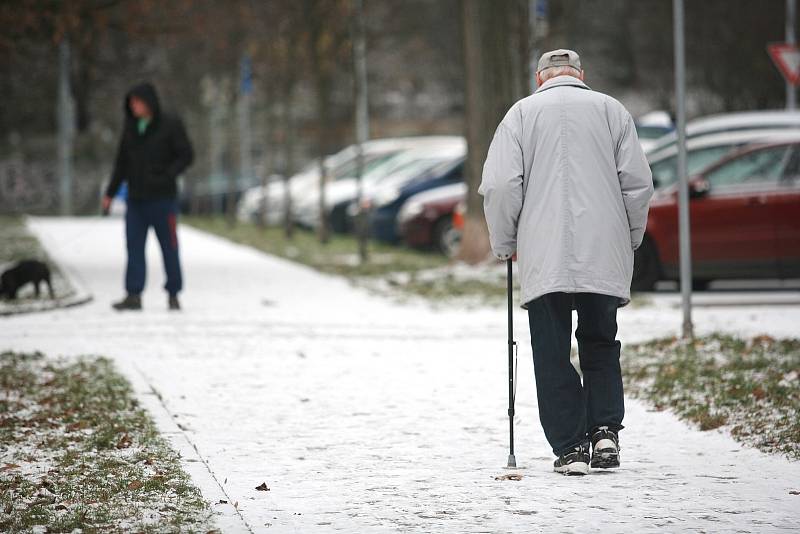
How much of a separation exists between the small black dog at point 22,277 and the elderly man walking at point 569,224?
9.84 metres

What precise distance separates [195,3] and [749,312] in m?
17.7

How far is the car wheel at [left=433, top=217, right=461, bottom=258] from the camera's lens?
23.5m

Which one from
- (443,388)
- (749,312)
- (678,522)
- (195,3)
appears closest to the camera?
(678,522)

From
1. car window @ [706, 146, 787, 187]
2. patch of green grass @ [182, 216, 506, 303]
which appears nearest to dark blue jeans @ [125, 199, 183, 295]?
patch of green grass @ [182, 216, 506, 303]

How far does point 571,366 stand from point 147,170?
314 inches

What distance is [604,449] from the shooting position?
6.88m

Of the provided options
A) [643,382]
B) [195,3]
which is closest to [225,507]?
[643,382]

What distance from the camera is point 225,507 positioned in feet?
20.4

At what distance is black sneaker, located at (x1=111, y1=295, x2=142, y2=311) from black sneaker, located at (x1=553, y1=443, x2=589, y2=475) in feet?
27.3

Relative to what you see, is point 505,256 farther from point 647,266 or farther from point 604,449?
point 647,266

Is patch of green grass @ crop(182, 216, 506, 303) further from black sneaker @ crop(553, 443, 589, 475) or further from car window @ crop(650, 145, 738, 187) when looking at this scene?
black sneaker @ crop(553, 443, 589, 475)

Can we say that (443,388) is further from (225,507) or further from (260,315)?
(260,315)

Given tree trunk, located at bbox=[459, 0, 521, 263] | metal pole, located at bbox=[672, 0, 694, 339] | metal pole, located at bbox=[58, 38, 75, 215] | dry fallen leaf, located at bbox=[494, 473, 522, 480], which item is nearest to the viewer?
dry fallen leaf, located at bbox=[494, 473, 522, 480]

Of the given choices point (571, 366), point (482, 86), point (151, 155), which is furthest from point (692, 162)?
point (571, 366)
